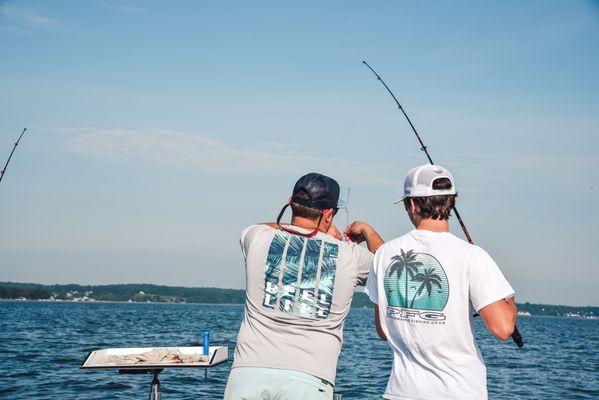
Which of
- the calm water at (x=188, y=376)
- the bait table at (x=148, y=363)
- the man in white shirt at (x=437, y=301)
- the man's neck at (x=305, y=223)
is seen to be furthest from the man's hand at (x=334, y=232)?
the calm water at (x=188, y=376)

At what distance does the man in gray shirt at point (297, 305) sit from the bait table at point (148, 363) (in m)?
1.73

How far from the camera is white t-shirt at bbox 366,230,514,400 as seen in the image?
3162 millimetres

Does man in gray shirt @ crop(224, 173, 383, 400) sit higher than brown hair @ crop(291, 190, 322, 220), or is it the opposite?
brown hair @ crop(291, 190, 322, 220)

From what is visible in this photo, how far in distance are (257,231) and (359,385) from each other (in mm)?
16671

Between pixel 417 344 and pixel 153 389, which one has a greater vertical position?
pixel 417 344

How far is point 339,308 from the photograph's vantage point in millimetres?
3453

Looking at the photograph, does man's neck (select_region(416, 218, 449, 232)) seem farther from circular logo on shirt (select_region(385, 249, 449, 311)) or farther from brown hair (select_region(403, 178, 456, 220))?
circular logo on shirt (select_region(385, 249, 449, 311))

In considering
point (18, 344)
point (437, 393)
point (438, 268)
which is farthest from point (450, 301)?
point (18, 344)

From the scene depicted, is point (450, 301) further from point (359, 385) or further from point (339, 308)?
point (359, 385)

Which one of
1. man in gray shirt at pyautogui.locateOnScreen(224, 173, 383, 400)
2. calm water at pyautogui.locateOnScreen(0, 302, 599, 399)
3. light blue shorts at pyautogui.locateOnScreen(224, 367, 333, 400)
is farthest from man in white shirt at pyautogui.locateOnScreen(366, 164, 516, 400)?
calm water at pyautogui.locateOnScreen(0, 302, 599, 399)

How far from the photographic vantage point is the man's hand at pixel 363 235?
3.84 m

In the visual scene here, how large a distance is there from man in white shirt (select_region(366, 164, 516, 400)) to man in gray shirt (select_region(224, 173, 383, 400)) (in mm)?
234

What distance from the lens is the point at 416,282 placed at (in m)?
3.28

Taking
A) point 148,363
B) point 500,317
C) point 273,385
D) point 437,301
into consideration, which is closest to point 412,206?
point 437,301
